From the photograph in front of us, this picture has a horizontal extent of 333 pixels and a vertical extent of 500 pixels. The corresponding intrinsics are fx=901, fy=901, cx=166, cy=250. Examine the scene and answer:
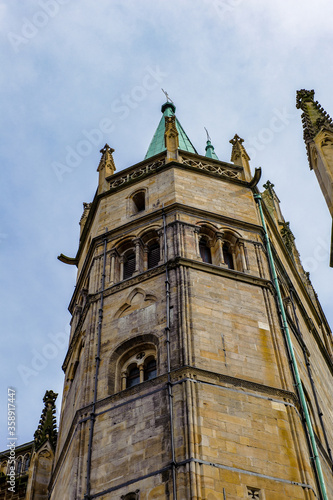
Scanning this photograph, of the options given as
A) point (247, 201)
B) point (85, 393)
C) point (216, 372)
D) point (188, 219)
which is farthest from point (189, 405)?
point (247, 201)

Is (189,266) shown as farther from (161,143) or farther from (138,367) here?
(161,143)

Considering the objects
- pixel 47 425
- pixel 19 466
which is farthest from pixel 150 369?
pixel 19 466

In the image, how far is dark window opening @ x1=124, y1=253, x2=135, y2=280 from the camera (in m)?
23.3

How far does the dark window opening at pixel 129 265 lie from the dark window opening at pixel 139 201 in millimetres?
2405

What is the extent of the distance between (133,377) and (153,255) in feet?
15.2

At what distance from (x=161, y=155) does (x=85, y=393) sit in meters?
9.93

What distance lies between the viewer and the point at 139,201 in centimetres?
2631

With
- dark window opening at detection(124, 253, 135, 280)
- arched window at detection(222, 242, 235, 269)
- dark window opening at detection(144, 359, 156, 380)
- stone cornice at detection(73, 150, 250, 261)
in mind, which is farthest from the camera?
stone cornice at detection(73, 150, 250, 261)

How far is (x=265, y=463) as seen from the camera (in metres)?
16.9

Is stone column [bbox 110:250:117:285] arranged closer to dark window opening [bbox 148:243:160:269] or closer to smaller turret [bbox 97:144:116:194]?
dark window opening [bbox 148:243:160:269]

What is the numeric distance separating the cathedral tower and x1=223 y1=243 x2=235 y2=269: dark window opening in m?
0.04

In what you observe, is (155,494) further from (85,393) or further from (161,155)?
(161,155)

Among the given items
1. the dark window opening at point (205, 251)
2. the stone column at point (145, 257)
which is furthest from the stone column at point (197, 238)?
the stone column at point (145, 257)

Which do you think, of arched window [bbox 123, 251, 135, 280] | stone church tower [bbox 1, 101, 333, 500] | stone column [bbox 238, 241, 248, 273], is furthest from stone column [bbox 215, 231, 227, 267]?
arched window [bbox 123, 251, 135, 280]
